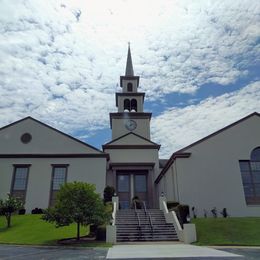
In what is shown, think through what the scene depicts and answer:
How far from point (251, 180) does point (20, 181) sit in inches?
900

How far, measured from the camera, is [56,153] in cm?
2931

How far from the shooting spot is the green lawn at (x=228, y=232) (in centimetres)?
1401

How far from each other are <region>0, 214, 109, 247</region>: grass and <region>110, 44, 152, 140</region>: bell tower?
19666mm

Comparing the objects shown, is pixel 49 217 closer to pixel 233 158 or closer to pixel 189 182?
pixel 189 182

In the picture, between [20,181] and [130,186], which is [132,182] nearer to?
Answer: [130,186]

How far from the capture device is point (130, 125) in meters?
39.5

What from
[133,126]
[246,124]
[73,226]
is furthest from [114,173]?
[246,124]

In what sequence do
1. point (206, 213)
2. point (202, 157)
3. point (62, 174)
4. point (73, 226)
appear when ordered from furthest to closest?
point (62, 174), point (202, 157), point (206, 213), point (73, 226)

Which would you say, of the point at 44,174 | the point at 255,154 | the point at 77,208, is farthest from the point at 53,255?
the point at 255,154

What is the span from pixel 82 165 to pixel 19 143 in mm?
7516

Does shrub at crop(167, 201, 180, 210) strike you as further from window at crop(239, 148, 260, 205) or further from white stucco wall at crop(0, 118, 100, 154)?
white stucco wall at crop(0, 118, 100, 154)

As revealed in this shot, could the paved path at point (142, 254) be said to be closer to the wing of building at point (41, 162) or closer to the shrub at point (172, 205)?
the shrub at point (172, 205)

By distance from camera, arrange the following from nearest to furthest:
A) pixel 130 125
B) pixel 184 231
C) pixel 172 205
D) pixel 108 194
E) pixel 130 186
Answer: pixel 184 231 < pixel 172 205 < pixel 108 194 < pixel 130 186 < pixel 130 125

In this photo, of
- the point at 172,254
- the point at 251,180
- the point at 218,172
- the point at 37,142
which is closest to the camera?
the point at 172,254
